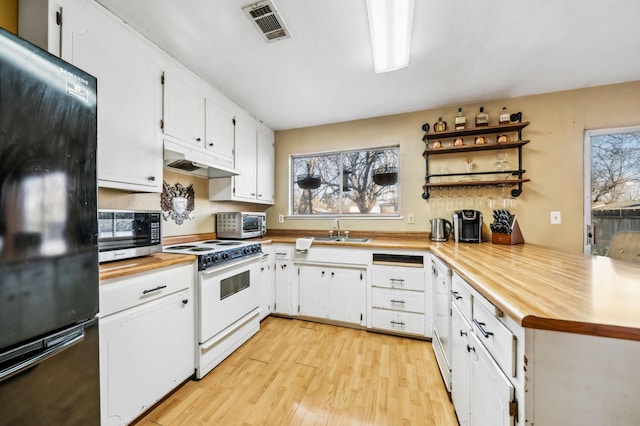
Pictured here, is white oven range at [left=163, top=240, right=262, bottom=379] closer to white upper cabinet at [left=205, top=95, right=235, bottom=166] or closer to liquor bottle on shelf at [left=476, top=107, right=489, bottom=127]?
white upper cabinet at [left=205, top=95, right=235, bottom=166]

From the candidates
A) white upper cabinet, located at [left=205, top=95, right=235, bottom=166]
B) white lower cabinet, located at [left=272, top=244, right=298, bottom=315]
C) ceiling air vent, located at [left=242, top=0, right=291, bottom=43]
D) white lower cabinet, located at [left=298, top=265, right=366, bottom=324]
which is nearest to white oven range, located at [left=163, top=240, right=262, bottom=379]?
white lower cabinet, located at [left=272, top=244, right=298, bottom=315]

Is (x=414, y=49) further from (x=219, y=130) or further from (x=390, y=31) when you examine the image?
(x=219, y=130)

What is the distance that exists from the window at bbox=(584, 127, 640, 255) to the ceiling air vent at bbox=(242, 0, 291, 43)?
119 inches

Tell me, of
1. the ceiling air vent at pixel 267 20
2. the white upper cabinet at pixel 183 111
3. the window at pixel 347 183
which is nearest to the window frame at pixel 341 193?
the window at pixel 347 183

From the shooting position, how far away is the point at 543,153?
2457 millimetres

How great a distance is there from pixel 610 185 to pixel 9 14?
4.66 meters

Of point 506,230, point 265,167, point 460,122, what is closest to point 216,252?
point 265,167

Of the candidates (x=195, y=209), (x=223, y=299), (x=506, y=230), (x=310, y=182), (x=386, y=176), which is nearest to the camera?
(x=223, y=299)

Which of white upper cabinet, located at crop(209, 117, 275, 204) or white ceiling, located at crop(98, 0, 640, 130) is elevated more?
white ceiling, located at crop(98, 0, 640, 130)

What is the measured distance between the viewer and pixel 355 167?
3.26 m

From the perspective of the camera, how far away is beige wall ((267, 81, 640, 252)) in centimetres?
229

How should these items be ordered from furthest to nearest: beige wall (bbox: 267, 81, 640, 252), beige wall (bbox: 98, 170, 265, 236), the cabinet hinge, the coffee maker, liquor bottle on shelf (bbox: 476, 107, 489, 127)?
liquor bottle on shelf (bbox: 476, 107, 489, 127) → the coffee maker → beige wall (bbox: 267, 81, 640, 252) → beige wall (bbox: 98, 170, 265, 236) → the cabinet hinge

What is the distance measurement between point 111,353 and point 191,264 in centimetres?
62

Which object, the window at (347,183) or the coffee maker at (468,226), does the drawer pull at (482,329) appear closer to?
the coffee maker at (468,226)
